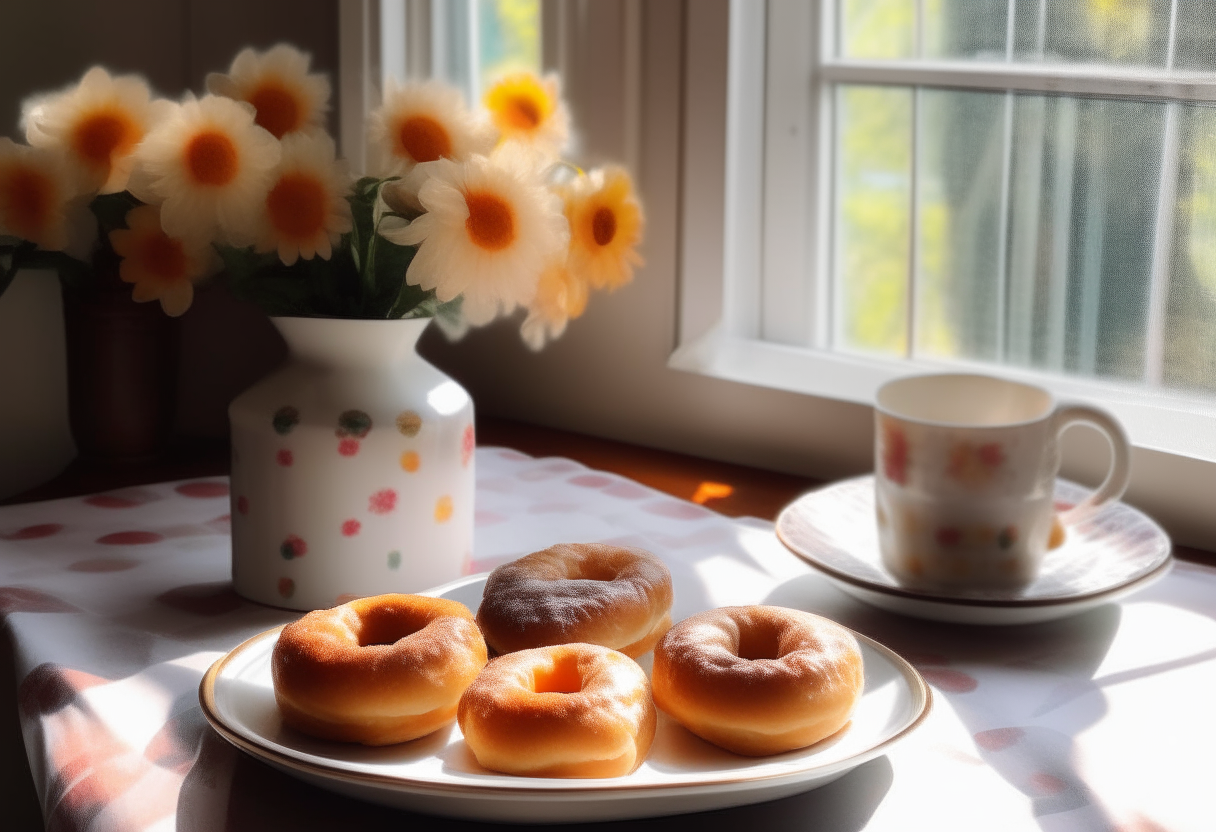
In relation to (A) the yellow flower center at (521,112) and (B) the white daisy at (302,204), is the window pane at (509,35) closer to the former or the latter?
(A) the yellow flower center at (521,112)

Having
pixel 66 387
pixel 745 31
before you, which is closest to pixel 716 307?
pixel 745 31

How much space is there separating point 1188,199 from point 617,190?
46 centimetres

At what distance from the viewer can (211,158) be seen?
69 centimetres

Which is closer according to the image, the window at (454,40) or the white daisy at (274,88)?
the white daisy at (274,88)

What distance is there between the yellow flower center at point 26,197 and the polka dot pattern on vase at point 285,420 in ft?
0.67

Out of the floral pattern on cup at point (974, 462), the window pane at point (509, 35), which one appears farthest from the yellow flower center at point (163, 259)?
the window pane at point (509, 35)

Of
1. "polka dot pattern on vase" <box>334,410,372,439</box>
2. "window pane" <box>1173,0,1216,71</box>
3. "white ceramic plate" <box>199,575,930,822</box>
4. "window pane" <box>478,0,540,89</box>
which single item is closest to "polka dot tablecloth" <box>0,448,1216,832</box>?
"white ceramic plate" <box>199,575,930,822</box>

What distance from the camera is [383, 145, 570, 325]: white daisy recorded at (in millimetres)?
676

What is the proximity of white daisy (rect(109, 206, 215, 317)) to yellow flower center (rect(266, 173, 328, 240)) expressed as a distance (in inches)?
2.7

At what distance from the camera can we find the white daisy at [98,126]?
2.46 ft

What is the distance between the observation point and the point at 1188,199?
929 mm

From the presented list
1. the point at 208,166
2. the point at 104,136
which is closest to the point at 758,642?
the point at 208,166

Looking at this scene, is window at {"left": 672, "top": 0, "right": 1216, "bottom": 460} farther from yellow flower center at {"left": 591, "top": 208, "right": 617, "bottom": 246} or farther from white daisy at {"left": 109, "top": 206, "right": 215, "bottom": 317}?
white daisy at {"left": 109, "top": 206, "right": 215, "bottom": 317}

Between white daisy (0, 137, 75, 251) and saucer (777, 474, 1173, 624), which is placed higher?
white daisy (0, 137, 75, 251)
